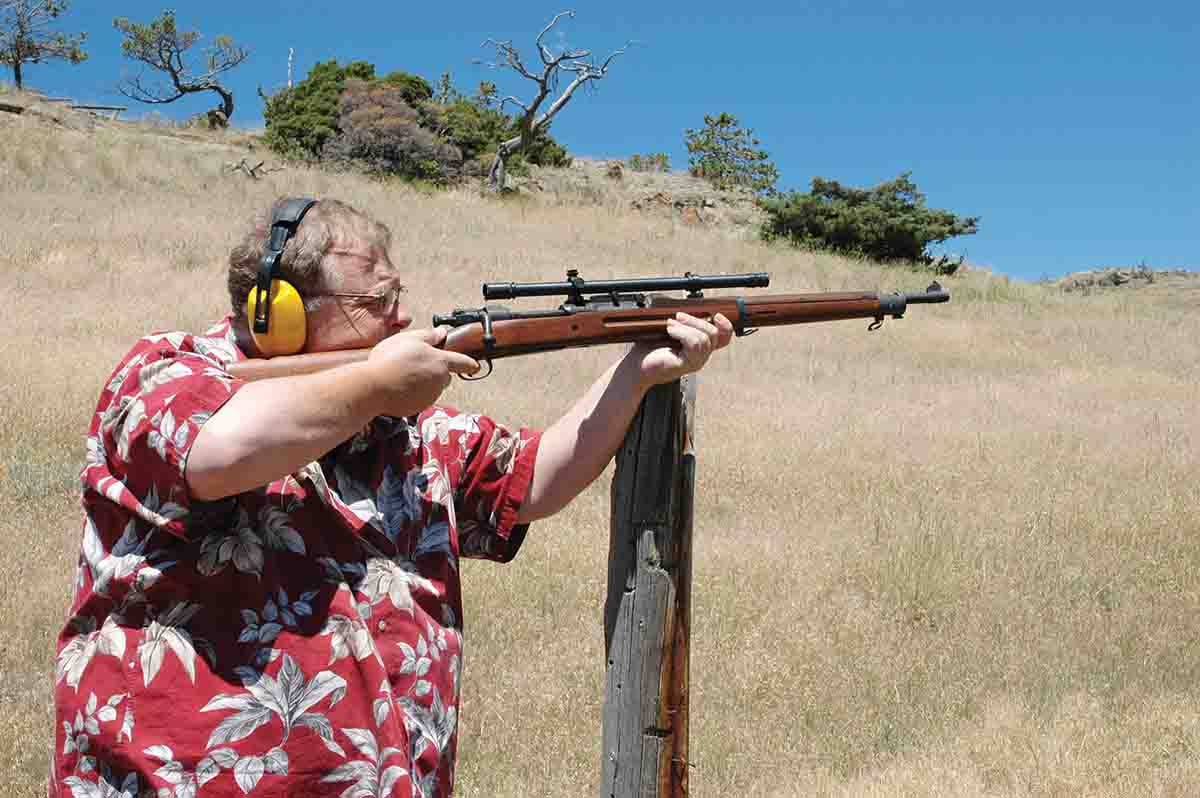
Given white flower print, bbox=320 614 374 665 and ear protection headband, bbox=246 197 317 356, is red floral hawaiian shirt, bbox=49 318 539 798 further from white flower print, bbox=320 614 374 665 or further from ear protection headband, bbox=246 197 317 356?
ear protection headband, bbox=246 197 317 356

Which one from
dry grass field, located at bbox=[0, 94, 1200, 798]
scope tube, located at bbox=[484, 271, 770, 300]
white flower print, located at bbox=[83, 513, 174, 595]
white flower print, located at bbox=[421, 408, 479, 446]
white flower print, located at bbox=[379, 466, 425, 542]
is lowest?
dry grass field, located at bbox=[0, 94, 1200, 798]

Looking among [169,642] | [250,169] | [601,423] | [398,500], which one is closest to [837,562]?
[601,423]

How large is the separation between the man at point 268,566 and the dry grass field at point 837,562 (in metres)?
2.35

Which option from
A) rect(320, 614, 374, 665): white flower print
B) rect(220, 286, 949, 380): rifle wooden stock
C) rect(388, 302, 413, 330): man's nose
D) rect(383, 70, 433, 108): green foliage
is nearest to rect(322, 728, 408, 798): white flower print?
rect(320, 614, 374, 665): white flower print

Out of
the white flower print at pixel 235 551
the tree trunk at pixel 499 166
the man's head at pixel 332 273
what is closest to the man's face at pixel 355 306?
the man's head at pixel 332 273

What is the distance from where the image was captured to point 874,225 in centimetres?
2823

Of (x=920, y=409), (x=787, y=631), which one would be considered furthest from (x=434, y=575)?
(x=920, y=409)

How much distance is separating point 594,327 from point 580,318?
42mm

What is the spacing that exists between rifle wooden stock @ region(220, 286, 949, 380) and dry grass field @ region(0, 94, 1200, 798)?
221 centimetres

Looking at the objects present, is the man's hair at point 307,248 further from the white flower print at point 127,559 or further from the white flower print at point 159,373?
the white flower print at point 127,559

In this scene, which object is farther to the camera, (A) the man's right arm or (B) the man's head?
(B) the man's head

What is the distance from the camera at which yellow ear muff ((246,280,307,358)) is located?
2104mm

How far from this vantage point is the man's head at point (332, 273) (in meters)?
2.15

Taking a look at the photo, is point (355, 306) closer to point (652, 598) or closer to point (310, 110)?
point (652, 598)
